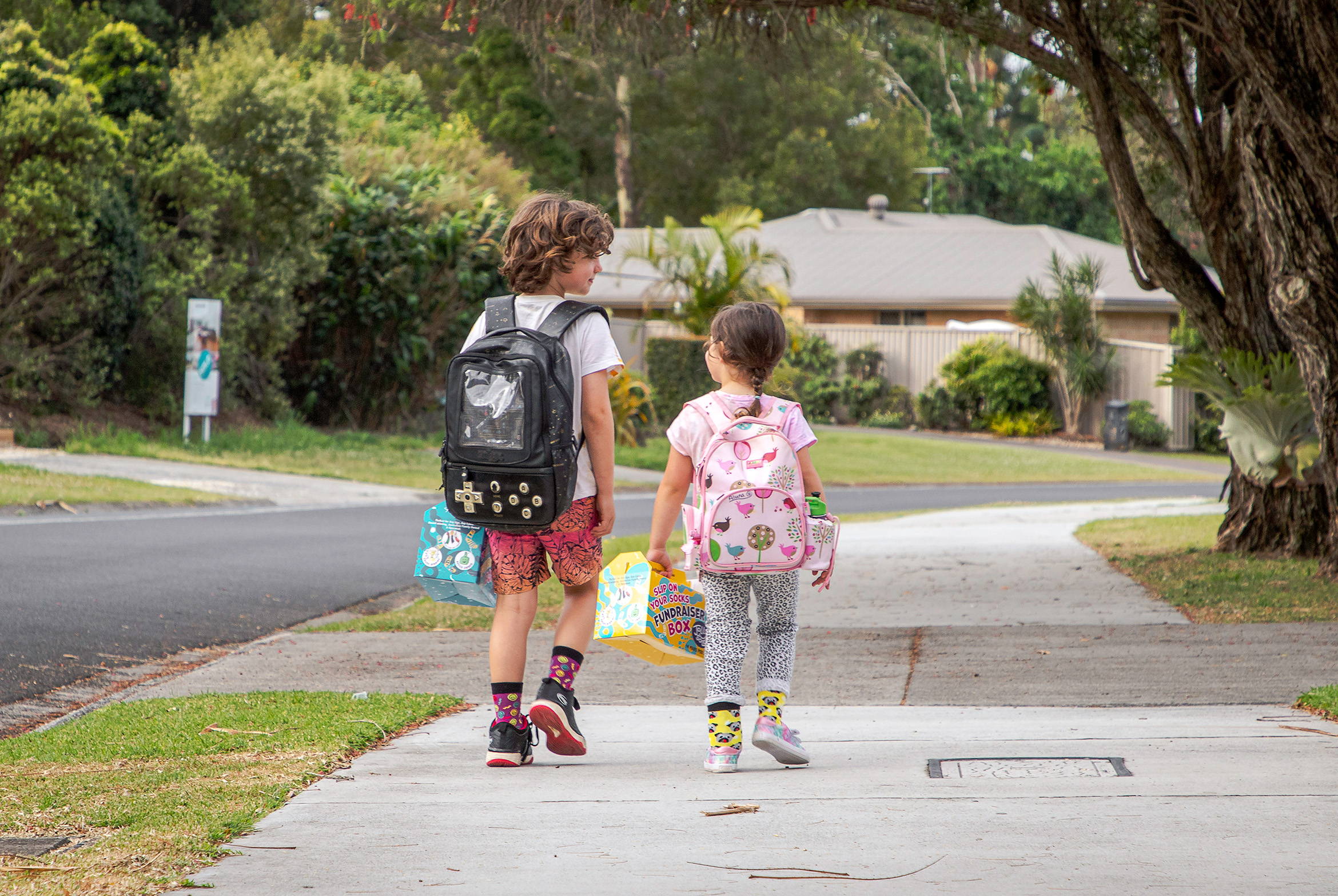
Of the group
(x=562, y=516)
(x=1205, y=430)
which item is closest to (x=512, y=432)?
(x=562, y=516)

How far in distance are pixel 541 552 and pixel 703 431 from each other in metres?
0.65

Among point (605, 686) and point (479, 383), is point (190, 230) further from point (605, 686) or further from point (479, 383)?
point (479, 383)

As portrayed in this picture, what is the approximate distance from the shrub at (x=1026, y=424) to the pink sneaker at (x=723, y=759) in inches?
1128

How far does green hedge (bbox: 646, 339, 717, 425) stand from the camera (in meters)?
27.8

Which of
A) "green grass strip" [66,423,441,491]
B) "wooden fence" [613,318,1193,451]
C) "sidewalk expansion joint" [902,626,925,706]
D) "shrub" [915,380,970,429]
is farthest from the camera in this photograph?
"shrub" [915,380,970,429]

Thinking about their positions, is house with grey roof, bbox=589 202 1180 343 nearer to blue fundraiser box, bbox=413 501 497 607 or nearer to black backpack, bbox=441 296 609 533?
blue fundraiser box, bbox=413 501 497 607

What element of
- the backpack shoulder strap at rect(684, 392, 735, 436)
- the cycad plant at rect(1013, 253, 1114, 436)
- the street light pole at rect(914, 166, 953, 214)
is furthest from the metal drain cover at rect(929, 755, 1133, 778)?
the street light pole at rect(914, 166, 953, 214)

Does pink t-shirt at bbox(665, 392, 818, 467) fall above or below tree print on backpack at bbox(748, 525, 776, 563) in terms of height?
above

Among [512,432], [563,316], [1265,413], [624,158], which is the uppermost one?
[624,158]

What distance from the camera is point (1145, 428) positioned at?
30391 mm

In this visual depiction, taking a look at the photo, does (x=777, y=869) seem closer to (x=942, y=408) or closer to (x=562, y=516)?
(x=562, y=516)

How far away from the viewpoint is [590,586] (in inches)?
191

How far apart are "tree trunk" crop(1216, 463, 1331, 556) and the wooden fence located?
669 inches

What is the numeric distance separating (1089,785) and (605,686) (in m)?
2.86
